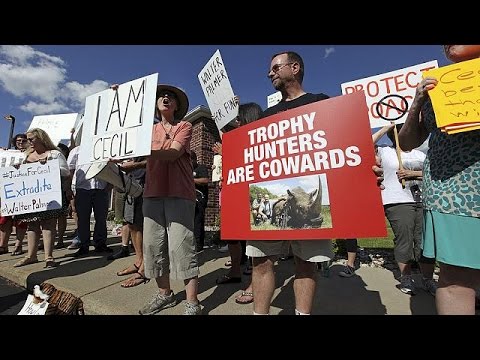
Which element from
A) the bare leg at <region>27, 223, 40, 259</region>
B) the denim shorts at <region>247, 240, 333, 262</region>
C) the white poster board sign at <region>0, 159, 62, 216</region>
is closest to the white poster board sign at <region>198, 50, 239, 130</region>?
the denim shorts at <region>247, 240, 333, 262</region>

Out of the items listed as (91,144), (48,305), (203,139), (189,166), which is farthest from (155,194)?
(203,139)

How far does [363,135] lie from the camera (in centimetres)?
139

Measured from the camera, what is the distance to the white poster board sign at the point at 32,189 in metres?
3.08

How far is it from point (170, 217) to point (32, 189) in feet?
7.11

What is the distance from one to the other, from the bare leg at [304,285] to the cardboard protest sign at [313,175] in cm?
28

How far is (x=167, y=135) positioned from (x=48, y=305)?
1436 mm

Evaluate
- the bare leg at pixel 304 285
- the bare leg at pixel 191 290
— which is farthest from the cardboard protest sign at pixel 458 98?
the bare leg at pixel 191 290

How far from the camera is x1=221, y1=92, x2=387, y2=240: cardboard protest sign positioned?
137cm

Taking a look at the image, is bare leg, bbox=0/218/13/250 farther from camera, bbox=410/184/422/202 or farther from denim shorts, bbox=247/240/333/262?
camera, bbox=410/184/422/202

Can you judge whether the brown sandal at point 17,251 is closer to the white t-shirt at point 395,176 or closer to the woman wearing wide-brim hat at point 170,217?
the woman wearing wide-brim hat at point 170,217

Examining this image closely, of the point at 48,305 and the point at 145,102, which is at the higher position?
the point at 145,102

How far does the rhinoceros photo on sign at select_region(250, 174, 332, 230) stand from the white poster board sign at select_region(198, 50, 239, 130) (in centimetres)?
84

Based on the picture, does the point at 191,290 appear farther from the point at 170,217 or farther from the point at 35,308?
the point at 35,308

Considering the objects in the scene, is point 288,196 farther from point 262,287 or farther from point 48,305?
point 48,305
